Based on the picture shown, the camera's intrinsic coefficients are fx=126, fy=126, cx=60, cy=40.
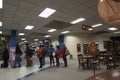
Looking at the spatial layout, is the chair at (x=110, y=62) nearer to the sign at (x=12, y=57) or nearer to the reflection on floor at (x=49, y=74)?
the reflection on floor at (x=49, y=74)

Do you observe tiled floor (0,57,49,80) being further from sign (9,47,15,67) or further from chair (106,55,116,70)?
chair (106,55,116,70)

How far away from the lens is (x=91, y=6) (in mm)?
6488

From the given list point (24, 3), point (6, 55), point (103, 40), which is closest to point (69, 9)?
point (24, 3)

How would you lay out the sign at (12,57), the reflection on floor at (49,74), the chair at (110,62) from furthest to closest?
1. the sign at (12,57)
2. the chair at (110,62)
3. the reflection on floor at (49,74)

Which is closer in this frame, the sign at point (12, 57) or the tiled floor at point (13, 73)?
the tiled floor at point (13, 73)

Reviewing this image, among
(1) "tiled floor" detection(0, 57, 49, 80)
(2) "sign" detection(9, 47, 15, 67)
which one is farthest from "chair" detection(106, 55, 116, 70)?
(2) "sign" detection(9, 47, 15, 67)

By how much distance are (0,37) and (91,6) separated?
13.2 m

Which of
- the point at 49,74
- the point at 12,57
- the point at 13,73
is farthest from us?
the point at 12,57

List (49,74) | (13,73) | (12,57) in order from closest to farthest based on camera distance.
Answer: (49,74)
(13,73)
(12,57)

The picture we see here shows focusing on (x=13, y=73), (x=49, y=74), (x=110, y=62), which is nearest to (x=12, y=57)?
(x=13, y=73)

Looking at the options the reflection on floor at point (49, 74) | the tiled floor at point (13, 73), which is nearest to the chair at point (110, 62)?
the reflection on floor at point (49, 74)

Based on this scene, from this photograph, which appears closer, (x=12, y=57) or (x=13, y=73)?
(x=13, y=73)

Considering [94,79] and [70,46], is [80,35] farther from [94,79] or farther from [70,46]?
[94,79]

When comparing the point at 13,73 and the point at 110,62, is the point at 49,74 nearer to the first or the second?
the point at 13,73
